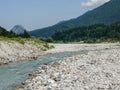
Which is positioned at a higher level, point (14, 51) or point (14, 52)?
point (14, 51)

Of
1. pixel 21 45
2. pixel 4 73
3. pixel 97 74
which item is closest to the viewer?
pixel 97 74

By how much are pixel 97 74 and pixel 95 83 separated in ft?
14.0

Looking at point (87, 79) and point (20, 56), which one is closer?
point (87, 79)

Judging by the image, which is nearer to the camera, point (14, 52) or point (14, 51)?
point (14, 52)

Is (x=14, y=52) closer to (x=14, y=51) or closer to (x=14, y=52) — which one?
(x=14, y=52)

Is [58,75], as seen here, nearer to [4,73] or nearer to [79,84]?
[79,84]

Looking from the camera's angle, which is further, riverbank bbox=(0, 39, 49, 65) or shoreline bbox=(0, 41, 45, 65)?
riverbank bbox=(0, 39, 49, 65)

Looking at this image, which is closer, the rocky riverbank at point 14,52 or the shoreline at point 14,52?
the shoreline at point 14,52

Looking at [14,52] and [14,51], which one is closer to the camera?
[14,52]

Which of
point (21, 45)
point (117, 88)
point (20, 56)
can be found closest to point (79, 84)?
point (117, 88)

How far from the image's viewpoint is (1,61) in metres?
59.8

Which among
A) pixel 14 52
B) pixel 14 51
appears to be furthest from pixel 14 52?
pixel 14 51

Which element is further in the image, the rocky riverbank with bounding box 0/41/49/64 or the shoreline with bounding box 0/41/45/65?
the rocky riverbank with bounding box 0/41/49/64

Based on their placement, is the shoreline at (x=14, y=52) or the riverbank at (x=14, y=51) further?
the riverbank at (x=14, y=51)
